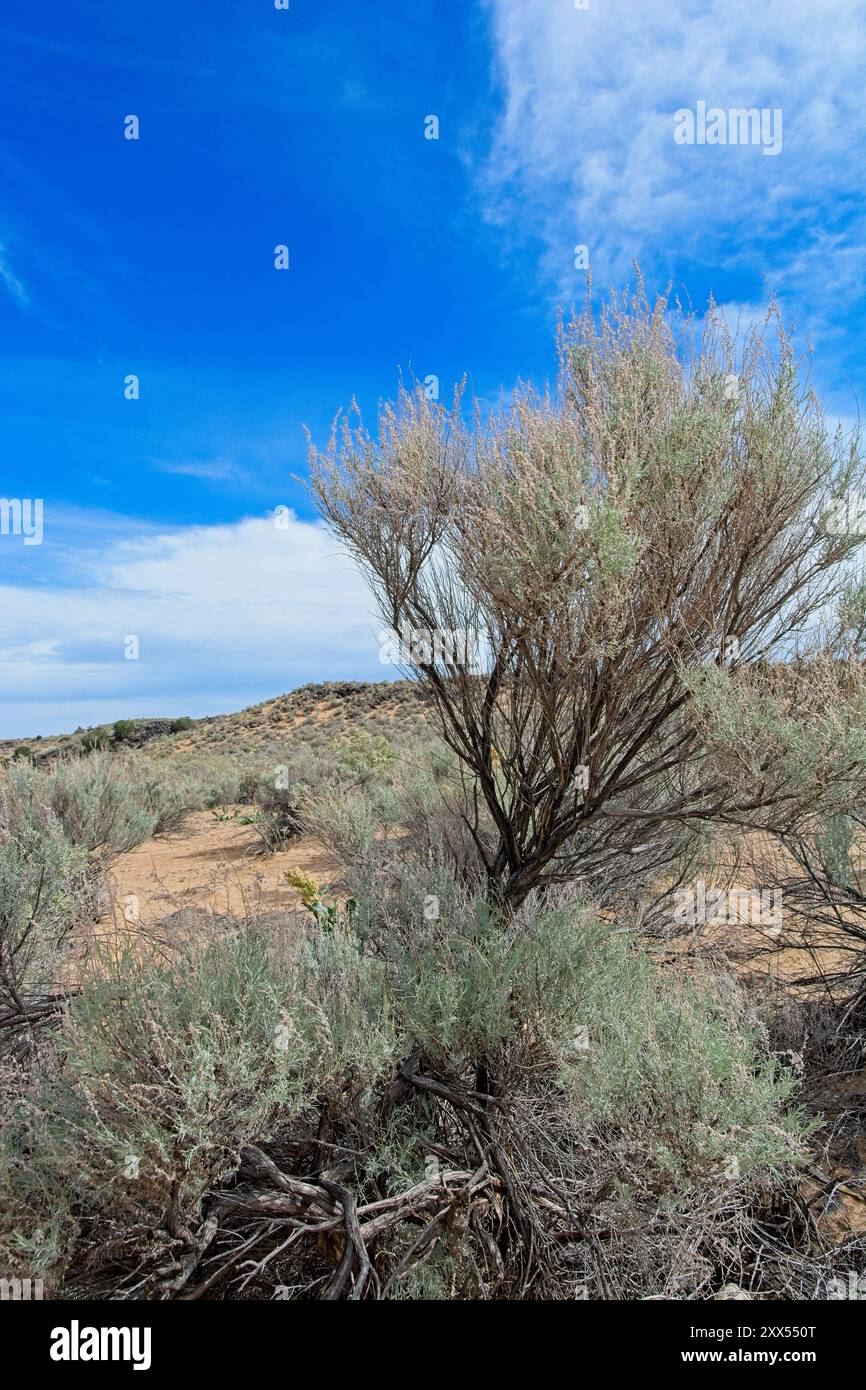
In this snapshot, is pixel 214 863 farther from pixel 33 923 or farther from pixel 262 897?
pixel 33 923

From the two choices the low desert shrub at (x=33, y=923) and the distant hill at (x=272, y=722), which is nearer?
the low desert shrub at (x=33, y=923)

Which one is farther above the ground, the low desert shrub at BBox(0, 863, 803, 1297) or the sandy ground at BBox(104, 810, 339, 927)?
the low desert shrub at BBox(0, 863, 803, 1297)

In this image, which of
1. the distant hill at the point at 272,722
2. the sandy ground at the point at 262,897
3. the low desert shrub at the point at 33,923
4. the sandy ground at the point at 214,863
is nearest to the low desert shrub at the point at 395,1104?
the sandy ground at the point at 262,897

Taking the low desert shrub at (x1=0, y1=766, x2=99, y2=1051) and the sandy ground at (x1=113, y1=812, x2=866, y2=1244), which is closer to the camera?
the sandy ground at (x1=113, y1=812, x2=866, y2=1244)

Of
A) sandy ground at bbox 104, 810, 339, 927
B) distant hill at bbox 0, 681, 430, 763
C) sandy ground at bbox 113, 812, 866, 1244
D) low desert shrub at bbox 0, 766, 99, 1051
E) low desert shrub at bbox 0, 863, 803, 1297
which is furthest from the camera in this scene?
distant hill at bbox 0, 681, 430, 763

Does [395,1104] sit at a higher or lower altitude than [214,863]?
→ higher

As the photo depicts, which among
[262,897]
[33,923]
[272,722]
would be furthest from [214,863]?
[272,722]

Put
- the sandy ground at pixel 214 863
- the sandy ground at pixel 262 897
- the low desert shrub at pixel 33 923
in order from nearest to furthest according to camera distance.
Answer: the sandy ground at pixel 262 897 → the low desert shrub at pixel 33 923 → the sandy ground at pixel 214 863

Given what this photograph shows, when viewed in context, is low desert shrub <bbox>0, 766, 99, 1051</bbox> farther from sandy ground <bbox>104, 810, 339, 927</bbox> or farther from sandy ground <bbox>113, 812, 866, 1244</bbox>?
sandy ground <bbox>104, 810, 339, 927</bbox>

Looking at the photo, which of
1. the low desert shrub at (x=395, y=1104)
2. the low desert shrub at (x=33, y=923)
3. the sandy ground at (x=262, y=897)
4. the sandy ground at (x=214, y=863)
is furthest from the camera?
the sandy ground at (x=214, y=863)

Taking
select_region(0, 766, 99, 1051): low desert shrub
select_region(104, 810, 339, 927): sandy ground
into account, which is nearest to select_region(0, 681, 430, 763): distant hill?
select_region(104, 810, 339, 927): sandy ground

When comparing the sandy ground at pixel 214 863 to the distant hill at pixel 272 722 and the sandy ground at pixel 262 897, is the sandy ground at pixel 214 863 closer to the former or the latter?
the sandy ground at pixel 262 897

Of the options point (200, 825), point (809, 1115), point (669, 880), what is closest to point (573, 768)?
point (809, 1115)
